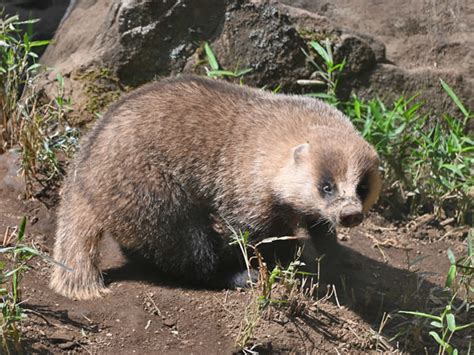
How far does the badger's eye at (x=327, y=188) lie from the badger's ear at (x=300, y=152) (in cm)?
25

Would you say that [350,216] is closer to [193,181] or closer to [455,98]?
[193,181]

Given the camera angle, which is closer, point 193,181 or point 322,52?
point 193,181

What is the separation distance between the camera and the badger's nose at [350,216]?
5.05 m

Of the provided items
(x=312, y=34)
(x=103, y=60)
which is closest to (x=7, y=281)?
(x=103, y=60)

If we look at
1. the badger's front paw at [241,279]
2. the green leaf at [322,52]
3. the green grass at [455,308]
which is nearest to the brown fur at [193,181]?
the badger's front paw at [241,279]

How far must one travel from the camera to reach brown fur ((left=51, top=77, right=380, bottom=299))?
17.6ft

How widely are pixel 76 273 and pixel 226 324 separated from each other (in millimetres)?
1038

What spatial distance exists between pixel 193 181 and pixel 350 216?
3.85 feet

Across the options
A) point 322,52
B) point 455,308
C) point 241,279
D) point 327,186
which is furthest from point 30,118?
point 455,308

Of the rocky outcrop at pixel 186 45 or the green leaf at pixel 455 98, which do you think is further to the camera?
the green leaf at pixel 455 98

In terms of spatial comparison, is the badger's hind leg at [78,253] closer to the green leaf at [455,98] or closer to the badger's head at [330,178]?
the badger's head at [330,178]

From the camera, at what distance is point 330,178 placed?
5.26 m

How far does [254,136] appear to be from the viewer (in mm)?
5766

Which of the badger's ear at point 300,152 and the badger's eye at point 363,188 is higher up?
the badger's ear at point 300,152
